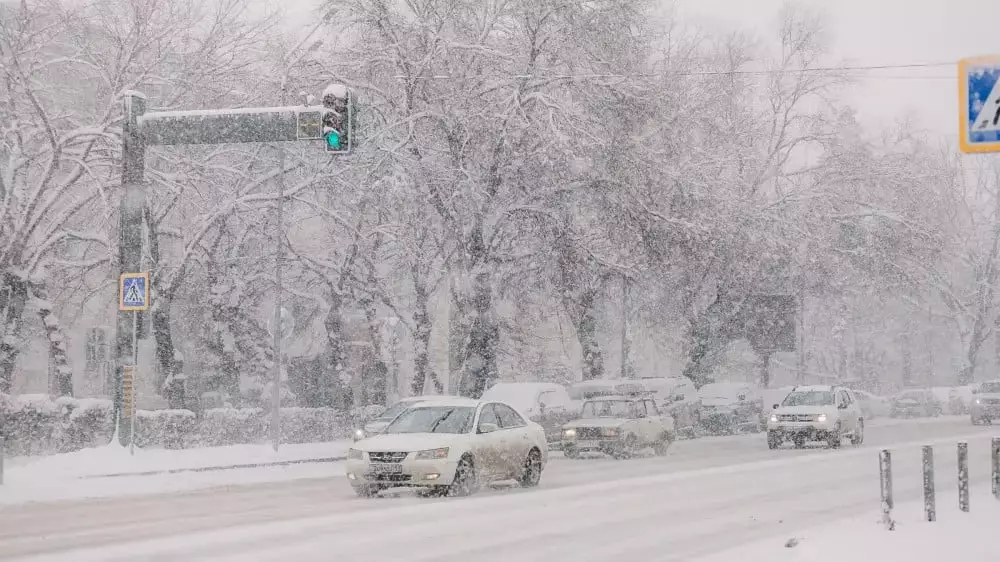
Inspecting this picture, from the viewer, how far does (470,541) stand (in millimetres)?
13609

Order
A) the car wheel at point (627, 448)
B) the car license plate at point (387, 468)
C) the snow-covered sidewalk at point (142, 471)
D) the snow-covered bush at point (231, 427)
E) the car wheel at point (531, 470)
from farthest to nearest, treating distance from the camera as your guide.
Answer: the snow-covered bush at point (231, 427) < the car wheel at point (627, 448) < the car wheel at point (531, 470) < the snow-covered sidewalk at point (142, 471) < the car license plate at point (387, 468)

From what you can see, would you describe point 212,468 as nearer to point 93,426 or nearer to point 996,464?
point 93,426

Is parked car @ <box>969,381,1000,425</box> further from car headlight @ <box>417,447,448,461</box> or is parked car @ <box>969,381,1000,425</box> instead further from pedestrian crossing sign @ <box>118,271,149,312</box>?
car headlight @ <box>417,447,448,461</box>

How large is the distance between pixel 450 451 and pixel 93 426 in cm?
1285

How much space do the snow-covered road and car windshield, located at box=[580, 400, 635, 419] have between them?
5.57m

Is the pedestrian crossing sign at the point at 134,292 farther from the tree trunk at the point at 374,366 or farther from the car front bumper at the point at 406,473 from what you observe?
the tree trunk at the point at 374,366

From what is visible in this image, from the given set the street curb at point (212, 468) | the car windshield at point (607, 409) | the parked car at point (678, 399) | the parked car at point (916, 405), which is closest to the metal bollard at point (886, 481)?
the street curb at point (212, 468)

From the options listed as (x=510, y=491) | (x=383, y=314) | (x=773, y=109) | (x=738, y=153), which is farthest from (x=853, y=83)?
(x=510, y=491)

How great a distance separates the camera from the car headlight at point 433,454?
1906 centimetres

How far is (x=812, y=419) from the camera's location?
3381 centimetres

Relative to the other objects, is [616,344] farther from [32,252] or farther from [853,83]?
[32,252]

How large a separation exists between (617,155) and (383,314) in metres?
35.2

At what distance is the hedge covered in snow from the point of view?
90.5 feet

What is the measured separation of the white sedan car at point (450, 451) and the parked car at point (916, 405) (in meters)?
52.2
